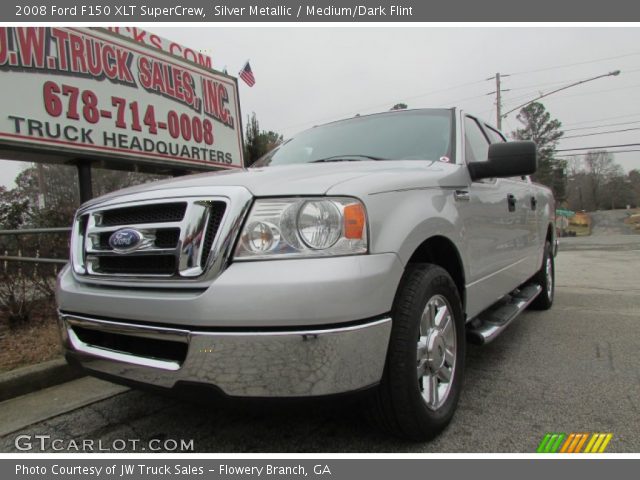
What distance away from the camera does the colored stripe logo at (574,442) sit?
2070 millimetres

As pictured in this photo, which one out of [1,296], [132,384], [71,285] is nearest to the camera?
[132,384]

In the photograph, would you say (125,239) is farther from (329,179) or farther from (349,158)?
(349,158)

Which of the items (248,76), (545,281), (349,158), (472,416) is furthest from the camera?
(248,76)

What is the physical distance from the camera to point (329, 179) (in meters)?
1.90

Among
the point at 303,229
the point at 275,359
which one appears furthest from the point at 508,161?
the point at 275,359

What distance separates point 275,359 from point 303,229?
19.4 inches

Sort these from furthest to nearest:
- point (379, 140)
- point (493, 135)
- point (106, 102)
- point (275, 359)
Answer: point (106, 102), point (493, 135), point (379, 140), point (275, 359)

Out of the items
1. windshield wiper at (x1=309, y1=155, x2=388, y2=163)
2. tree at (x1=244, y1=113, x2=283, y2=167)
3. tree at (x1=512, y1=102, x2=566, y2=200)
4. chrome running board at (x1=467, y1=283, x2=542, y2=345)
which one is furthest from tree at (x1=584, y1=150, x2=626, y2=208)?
windshield wiper at (x1=309, y1=155, x2=388, y2=163)

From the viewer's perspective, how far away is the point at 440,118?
10.2 feet

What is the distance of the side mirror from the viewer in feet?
8.67

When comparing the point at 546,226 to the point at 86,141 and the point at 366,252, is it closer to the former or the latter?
the point at 366,252

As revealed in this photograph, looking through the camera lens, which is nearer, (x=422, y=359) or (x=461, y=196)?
(x=422, y=359)

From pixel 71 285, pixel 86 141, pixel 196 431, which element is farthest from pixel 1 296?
pixel 196 431

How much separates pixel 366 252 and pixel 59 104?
15.5ft
